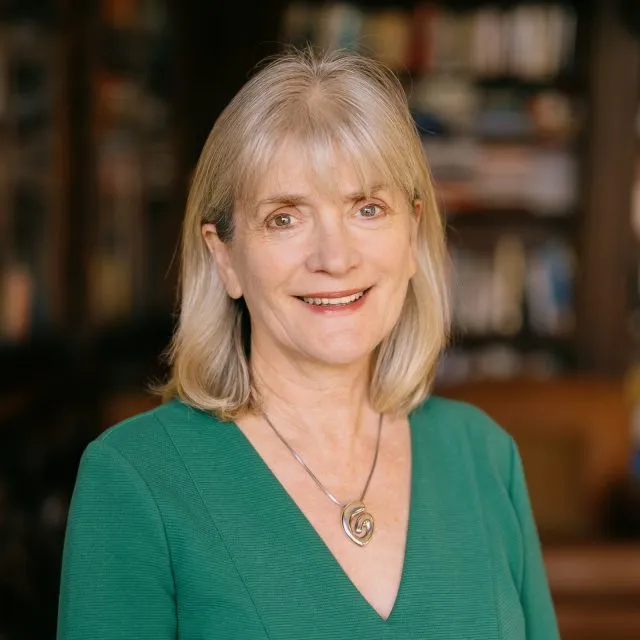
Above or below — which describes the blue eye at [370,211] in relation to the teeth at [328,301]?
above

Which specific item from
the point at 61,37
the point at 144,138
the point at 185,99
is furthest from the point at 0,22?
the point at 185,99

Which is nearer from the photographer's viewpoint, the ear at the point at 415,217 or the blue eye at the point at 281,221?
the blue eye at the point at 281,221

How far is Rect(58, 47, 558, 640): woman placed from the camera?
1.39m

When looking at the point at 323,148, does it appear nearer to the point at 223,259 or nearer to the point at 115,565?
the point at 223,259

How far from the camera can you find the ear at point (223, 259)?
157 cm

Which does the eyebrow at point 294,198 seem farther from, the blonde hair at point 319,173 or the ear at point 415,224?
the ear at point 415,224

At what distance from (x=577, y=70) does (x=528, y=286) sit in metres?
0.95

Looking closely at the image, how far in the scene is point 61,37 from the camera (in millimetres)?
3617

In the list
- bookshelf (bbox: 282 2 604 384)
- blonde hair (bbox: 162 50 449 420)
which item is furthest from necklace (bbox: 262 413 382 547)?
bookshelf (bbox: 282 2 604 384)

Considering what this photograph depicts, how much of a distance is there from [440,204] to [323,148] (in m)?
Answer: 2.26

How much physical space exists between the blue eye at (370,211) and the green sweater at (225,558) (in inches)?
13.7

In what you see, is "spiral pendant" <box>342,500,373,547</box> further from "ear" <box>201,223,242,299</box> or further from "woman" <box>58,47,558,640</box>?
"ear" <box>201,223,242,299</box>

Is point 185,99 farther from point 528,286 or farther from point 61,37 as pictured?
point 528,286

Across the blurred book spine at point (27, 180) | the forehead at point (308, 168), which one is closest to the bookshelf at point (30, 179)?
the blurred book spine at point (27, 180)
